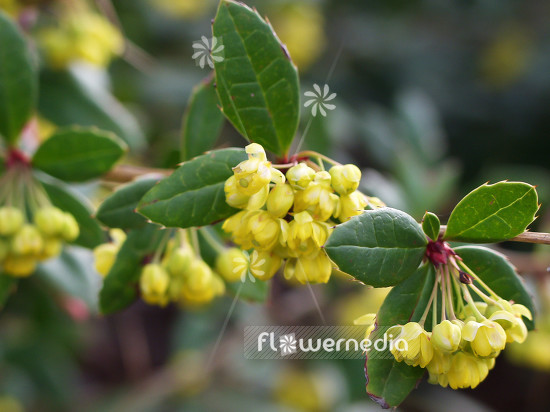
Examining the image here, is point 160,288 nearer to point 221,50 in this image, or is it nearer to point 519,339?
point 221,50

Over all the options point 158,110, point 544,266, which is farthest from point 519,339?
point 158,110

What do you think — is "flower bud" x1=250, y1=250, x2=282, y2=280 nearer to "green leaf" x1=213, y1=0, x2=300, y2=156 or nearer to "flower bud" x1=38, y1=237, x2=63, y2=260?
"green leaf" x1=213, y1=0, x2=300, y2=156

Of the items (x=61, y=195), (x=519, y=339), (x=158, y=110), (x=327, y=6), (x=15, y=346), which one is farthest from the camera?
(x=327, y=6)

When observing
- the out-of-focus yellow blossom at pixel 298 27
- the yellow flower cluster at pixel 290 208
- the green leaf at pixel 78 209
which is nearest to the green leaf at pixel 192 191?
the yellow flower cluster at pixel 290 208

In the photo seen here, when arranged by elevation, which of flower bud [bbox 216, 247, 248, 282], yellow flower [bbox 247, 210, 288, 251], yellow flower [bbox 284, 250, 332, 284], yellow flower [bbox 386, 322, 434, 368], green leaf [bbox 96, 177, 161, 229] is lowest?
flower bud [bbox 216, 247, 248, 282]

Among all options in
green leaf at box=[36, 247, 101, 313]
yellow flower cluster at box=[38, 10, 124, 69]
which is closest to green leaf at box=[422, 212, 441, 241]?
green leaf at box=[36, 247, 101, 313]

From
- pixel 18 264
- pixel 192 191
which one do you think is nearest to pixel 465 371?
pixel 192 191
